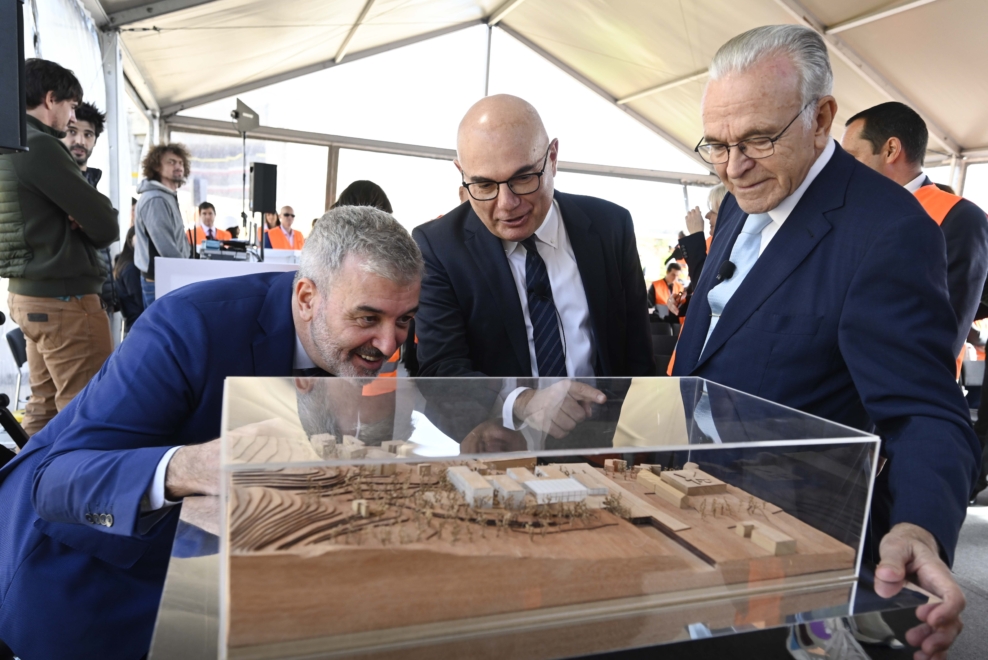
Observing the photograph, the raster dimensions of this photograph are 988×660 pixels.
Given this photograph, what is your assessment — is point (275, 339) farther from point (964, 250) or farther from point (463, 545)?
point (964, 250)

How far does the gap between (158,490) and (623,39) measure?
12.5 metres

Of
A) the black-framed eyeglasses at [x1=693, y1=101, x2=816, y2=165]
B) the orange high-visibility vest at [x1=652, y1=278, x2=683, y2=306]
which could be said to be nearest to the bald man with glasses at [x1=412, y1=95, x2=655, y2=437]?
the black-framed eyeglasses at [x1=693, y1=101, x2=816, y2=165]

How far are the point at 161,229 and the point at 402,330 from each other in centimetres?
406

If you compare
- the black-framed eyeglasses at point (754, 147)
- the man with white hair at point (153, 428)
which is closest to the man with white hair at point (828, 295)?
the black-framed eyeglasses at point (754, 147)

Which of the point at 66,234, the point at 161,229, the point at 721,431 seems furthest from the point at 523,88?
the point at 721,431

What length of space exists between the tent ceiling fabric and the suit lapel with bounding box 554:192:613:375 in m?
5.99

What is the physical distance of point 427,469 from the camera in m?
0.90

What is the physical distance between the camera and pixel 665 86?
13.0m

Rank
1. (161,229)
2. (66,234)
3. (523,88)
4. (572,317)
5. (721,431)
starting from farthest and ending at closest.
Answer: (523,88) < (161,229) < (66,234) < (572,317) < (721,431)

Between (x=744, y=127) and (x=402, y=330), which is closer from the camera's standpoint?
(x=744, y=127)

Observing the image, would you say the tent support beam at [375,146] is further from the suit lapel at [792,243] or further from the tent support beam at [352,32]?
the suit lapel at [792,243]

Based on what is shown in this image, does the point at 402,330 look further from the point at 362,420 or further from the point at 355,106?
the point at 355,106

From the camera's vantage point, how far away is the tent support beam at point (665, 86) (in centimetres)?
1190

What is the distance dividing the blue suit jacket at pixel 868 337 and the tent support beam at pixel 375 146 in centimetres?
1079
